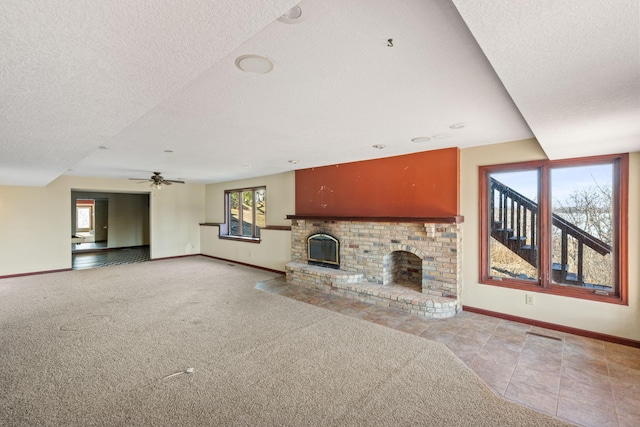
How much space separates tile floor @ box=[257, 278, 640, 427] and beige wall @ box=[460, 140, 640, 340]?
0.18 meters

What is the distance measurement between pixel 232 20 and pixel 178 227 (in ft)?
28.7

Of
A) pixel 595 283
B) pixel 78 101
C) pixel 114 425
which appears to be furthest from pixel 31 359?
pixel 595 283

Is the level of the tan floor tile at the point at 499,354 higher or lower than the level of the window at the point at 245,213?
lower

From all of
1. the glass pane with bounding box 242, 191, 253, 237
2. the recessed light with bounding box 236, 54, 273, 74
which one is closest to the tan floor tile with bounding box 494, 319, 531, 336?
the recessed light with bounding box 236, 54, 273, 74

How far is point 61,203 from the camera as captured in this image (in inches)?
267

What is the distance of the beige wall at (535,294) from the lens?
310cm

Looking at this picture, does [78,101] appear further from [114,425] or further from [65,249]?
[65,249]

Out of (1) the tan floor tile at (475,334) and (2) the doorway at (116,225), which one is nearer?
(1) the tan floor tile at (475,334)

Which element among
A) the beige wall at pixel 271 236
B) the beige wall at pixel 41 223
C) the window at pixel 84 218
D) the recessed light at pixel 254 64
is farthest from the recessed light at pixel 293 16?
the window at pixel 84 218

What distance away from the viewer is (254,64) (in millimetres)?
1771

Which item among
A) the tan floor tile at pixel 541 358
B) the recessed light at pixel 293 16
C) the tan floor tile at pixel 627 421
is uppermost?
the recessed light at pixel 293 16

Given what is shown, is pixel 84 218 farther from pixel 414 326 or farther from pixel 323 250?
pixel 414 326

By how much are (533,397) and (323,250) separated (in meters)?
3.76

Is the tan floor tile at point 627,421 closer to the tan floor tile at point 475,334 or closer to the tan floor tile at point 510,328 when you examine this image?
the tan floor tile at point 475,334
